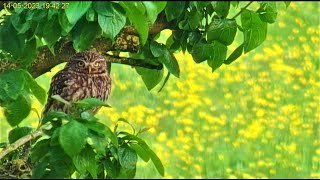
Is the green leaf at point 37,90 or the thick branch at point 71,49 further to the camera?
the thick branch at point 71,49

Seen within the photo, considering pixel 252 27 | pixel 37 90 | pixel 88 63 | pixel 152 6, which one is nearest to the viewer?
pixel 152 6

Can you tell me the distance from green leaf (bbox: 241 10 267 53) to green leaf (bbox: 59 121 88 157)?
0.41m

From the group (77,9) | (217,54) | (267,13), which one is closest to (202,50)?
(217,54)

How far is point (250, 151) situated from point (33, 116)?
3.77 ft

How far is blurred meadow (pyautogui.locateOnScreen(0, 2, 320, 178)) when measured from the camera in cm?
462

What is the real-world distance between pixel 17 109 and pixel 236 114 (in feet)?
11.2

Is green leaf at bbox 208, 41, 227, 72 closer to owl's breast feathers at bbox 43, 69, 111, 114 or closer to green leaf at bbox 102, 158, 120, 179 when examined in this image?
green leaf at bbox 102, 158, 120, 179

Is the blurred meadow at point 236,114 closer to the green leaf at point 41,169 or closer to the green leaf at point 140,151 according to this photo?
the green leaf at point 140,151

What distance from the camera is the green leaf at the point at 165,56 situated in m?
1.83

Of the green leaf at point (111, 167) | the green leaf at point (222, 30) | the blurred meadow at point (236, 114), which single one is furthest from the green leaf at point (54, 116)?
the blurred meadow at point (236, 114)

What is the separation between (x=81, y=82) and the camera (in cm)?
224

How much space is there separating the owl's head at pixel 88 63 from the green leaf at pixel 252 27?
0.44 metres

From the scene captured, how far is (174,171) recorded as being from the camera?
15.0 feet

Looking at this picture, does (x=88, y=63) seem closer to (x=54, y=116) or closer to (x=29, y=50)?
(x=29, y=50)
